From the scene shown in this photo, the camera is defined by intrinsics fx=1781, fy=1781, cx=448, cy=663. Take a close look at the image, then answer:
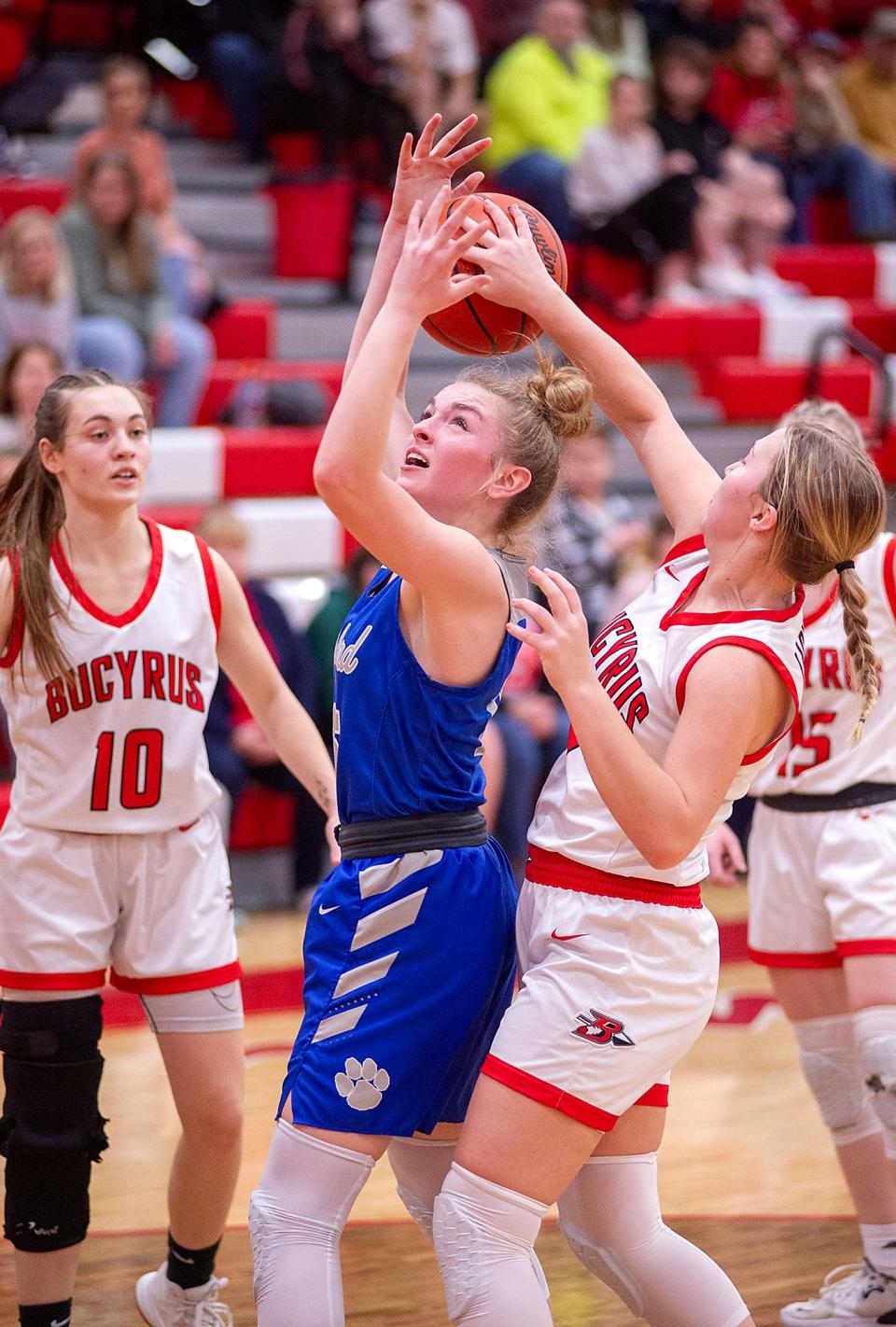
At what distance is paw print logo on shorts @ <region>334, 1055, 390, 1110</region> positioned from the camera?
2.57 metres

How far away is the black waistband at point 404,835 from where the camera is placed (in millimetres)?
2682

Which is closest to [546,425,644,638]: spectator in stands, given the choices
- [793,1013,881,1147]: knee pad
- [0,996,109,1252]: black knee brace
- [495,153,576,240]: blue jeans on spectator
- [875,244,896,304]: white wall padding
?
[495,153,576,240]: blue jeans on spectator

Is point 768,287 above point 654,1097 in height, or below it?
above

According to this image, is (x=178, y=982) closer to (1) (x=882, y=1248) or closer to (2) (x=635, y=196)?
(1) (x=882, y=1248)

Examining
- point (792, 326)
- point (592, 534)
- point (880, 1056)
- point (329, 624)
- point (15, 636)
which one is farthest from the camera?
point (792, 326)

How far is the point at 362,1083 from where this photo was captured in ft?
8.46

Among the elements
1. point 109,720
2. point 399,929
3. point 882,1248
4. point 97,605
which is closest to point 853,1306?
point 882,1248

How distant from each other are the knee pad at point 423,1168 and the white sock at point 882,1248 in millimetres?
1180

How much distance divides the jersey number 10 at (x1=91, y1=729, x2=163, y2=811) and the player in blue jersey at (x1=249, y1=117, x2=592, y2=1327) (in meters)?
0.63

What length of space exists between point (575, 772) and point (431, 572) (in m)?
0.43

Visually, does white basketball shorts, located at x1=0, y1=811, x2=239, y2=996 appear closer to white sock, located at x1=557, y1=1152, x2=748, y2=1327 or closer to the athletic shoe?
white sock, located at x1=557, y1=1152, x2=748, y2=1327

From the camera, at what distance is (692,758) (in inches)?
98.0

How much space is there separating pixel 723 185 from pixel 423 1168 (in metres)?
8.96

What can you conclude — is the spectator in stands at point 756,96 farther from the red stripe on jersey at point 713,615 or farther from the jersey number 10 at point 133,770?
the red stripe on jersey at point 713,615
